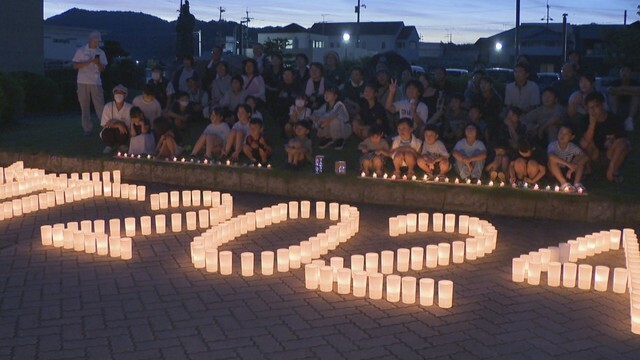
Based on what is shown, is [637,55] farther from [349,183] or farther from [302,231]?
[302,231]

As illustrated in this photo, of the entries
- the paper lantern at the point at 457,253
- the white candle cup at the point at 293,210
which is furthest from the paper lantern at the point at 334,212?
the paper lantern at the point at 457,253

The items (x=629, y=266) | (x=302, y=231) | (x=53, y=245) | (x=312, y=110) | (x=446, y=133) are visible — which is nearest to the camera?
(x=629, y=266)

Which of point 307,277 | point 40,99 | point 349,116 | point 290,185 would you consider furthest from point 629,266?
point 40,99

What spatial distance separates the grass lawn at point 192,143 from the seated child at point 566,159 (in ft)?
0.73

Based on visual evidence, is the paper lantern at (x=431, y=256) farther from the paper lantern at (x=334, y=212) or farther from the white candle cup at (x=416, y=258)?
the paper lantern at (x=334, y=212)

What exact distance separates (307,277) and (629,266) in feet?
9.19

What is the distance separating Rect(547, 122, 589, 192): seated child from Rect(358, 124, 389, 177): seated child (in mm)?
2277

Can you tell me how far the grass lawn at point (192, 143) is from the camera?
31.4 ft

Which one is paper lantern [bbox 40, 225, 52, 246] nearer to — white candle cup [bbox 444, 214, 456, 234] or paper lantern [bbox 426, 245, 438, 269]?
paper lantern [bbox 426, 245, 438, 269]

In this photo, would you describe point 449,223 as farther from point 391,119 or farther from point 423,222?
point 391,119

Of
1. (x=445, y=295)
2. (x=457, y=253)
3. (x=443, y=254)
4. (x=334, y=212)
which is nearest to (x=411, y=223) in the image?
(x=334, y=212)

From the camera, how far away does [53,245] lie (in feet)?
24.4

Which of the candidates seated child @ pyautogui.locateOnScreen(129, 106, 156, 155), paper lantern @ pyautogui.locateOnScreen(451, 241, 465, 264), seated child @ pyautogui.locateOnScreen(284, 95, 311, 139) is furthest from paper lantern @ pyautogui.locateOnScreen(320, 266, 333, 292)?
seated child @ pyautogui.locateOnScreen(129, 106, 156, 155)

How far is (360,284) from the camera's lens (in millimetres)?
5910
